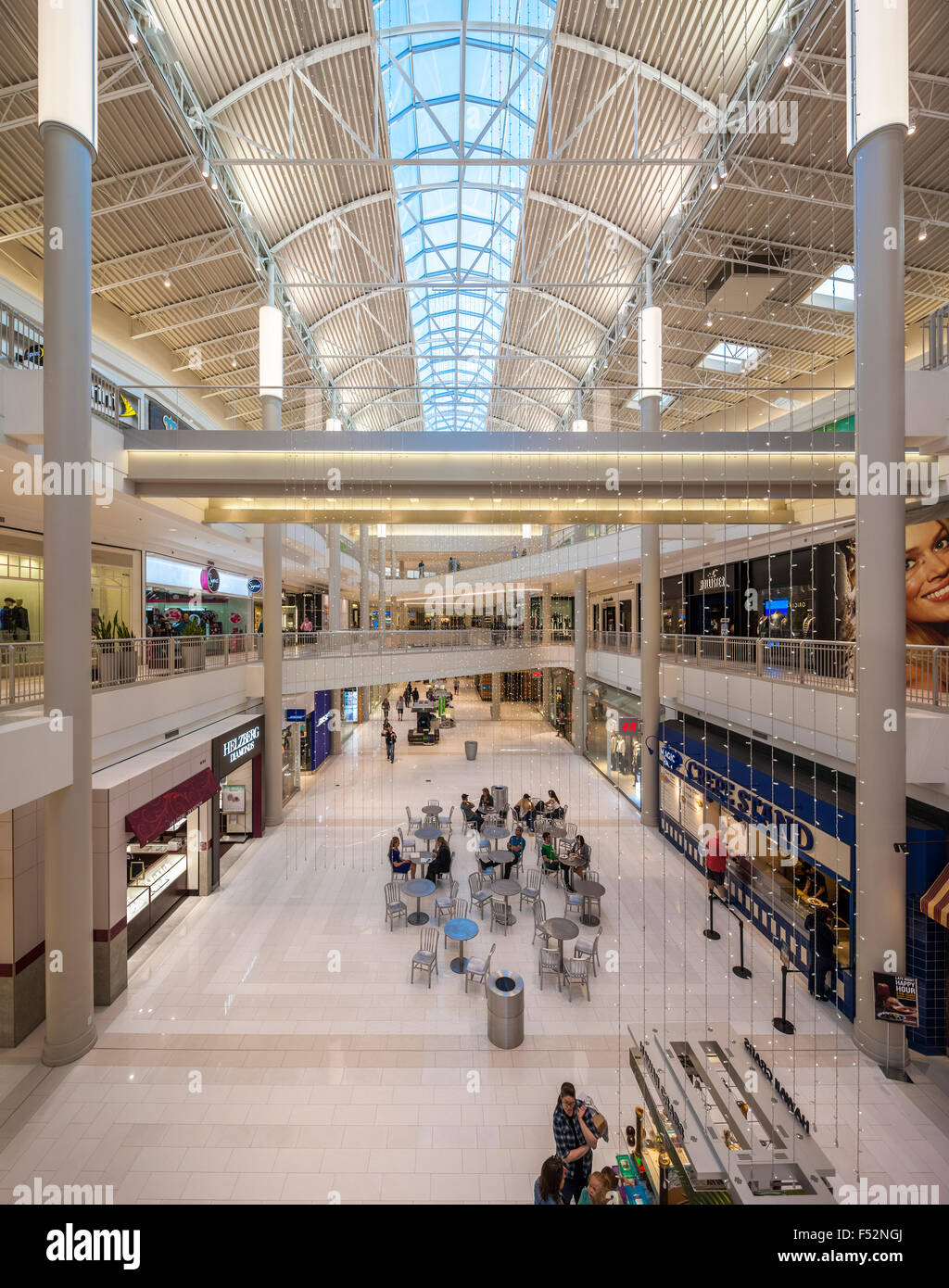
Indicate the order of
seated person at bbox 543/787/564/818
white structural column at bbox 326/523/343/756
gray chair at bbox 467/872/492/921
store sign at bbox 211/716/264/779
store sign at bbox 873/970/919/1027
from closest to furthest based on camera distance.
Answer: store sign at bbox 873/970/919/1027
gray chair at bbox 467/872/492/921
store sign at bbox 211/716/264/779
seated person at bbox 543/787/564/818
white structural column at bbox 326/523/343/756

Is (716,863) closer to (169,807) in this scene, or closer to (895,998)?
(895,998)

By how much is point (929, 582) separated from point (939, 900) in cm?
585

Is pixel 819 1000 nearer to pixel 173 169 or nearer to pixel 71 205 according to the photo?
pixel 71 205

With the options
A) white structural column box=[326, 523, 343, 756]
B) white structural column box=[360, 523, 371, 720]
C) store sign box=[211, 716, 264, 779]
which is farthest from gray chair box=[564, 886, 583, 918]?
white structural column box=[326, 523, 343, 756]

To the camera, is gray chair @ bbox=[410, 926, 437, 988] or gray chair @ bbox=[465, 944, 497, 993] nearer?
gray chair @ bbox=[465, 944, 497, 993]

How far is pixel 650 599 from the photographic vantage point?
1191cm

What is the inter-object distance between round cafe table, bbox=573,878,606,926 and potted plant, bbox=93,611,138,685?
6929 mm

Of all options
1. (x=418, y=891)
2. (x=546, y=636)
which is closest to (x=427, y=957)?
(x=418, y=891)

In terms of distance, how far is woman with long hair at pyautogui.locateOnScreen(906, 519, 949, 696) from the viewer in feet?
28.0

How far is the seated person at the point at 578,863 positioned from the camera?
9.17m

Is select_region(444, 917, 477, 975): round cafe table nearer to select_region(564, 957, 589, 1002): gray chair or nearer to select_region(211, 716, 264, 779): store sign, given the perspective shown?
select_region(564, 957, 589, 1002): gray chair

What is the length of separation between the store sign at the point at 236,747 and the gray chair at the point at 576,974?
6595 millimetres

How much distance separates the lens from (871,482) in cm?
562

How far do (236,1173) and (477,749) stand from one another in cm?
1563
